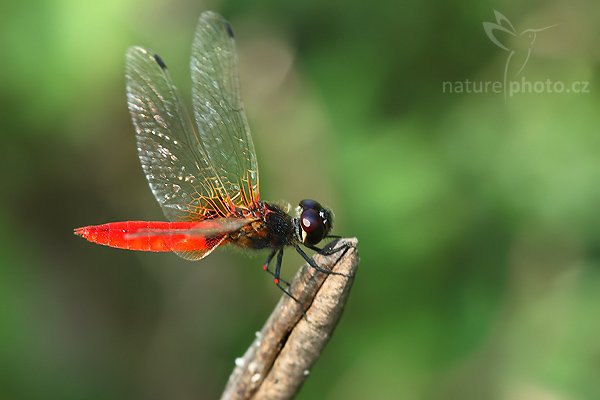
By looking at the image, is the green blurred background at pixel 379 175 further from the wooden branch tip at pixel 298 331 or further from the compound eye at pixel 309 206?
the wooden branch tip at pixel 298 331

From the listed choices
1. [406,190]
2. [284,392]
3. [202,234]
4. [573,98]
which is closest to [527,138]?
[573,98]

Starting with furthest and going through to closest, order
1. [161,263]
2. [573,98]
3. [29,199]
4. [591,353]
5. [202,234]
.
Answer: [161,263]
[29,199]
[573,98]
[591,353]
[202,234]

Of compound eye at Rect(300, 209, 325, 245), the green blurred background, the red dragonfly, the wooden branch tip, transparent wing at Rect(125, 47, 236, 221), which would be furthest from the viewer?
the green blurred background

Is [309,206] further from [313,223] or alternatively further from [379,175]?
[379,175]

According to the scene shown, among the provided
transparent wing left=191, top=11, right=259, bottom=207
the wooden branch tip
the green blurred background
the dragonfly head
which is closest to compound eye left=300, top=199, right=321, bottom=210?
the dragonfly head

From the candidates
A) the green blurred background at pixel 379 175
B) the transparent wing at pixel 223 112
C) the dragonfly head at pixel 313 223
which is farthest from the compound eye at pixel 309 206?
the green blurred background at pixel 379 175

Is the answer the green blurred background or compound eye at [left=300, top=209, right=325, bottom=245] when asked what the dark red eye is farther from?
the green blurred background

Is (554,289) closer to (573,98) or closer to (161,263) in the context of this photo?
(573,98)
